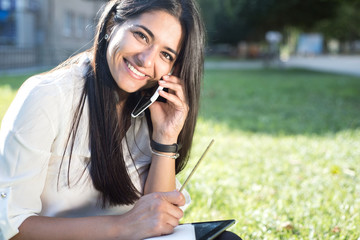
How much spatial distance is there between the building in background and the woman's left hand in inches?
587

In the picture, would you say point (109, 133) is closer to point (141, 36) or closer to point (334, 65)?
point (141, 36)

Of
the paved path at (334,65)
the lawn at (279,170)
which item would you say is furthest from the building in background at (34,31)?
the paved path at (334,65)

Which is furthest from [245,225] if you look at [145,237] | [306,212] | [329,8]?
[329,8]

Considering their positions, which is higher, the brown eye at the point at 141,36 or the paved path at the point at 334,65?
the brown eye at the point at 141,36

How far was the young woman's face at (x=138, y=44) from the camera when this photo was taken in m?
1.93

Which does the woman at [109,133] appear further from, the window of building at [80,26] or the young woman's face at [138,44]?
the window of building at [80,26]

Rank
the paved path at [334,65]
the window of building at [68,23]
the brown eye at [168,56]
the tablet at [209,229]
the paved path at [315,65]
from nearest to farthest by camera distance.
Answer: the tablet at [209,229]
the brown eye at [168,56]
the paved path at [334,65]
the paved path at [315,65]
the window of building at [68,23]

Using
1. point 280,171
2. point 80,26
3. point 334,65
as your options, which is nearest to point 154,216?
point 280,171

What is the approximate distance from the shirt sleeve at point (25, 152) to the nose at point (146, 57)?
0.41 metres

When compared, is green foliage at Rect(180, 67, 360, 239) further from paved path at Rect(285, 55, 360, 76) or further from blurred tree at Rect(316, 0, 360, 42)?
blurred tree at Rect(316, 0, 360, 42)

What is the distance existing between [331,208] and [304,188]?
0.57 metres

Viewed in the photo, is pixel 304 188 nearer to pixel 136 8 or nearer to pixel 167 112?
pixel 167 112

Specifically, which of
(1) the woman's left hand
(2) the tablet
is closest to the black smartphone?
(1) the woman's left hand

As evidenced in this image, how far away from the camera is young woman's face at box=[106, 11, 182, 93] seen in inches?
75.9
